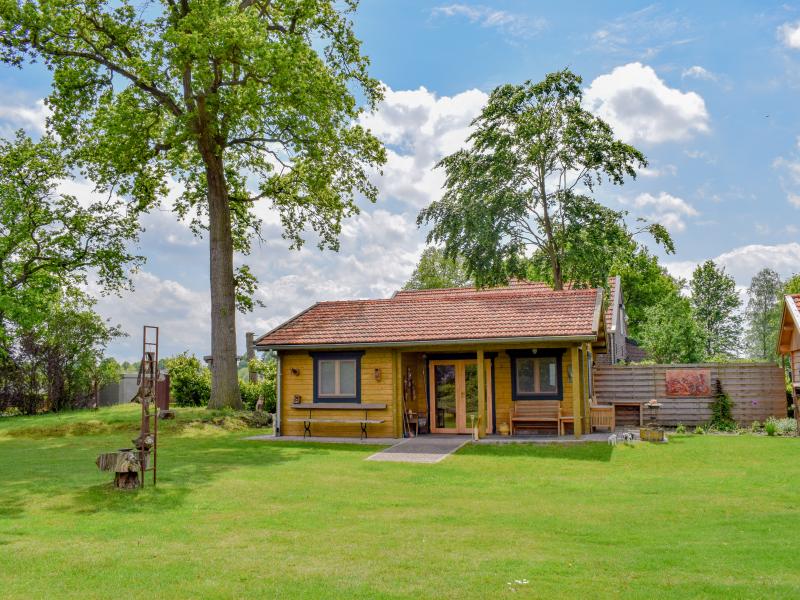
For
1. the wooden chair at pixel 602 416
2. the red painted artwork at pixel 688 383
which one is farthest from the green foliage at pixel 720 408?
the wooden chair at pixel 602 416

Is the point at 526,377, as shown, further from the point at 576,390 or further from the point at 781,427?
the point at 781,427

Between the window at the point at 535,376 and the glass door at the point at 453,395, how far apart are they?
1147 millimetres

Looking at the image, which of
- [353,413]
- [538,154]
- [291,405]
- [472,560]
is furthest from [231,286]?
[472,560]

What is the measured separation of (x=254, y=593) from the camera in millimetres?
5684

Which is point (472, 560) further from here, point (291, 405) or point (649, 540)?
point (291, 405)

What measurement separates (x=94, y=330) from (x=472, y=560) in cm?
2982

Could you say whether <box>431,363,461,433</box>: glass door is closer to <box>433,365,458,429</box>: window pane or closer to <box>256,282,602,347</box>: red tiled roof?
<box>433,365,458,429</box>: window pane

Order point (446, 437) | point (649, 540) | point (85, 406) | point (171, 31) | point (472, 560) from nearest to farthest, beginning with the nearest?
point (472, 560), point (649, 540), point (446, 437), point (171, 31), point (85, 406)

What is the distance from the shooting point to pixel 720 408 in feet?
64.4

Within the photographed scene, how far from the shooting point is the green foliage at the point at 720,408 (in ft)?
64.1

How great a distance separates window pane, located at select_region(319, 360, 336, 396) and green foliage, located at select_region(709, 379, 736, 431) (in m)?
11.1

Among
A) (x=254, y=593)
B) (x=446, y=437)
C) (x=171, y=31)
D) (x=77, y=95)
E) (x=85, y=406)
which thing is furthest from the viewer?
(x=85, y=406)

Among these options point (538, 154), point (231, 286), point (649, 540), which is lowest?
point (649, 540)

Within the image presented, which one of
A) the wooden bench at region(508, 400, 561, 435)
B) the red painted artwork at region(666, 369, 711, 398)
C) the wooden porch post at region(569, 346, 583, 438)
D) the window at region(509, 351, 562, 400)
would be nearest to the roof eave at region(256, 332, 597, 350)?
the wooden porch post at region(569, 346, 583, 438)
